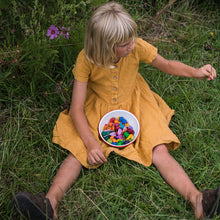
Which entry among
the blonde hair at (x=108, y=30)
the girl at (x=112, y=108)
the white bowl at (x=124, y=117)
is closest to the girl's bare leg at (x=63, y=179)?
the girl at (x=112, y=108)

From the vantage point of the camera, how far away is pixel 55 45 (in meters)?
2.06

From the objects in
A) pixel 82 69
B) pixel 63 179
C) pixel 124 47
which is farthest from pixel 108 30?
pixel 63 179

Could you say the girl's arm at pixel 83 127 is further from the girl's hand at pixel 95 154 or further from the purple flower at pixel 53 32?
the purple flower at pixel 53 32

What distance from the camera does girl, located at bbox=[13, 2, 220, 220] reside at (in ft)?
5.01

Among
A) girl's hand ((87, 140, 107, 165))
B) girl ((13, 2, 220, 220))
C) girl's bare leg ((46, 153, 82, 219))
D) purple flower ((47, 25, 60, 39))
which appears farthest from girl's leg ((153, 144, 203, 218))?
purple flower ((47, 25, 60, 39))

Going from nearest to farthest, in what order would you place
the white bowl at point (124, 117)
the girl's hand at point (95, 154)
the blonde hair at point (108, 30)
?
the blonde hair at point (108, 30) < the girl's hand at point (95, 154) < the white bowl at point (124, 117)

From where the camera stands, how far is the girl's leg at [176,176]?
163 cm

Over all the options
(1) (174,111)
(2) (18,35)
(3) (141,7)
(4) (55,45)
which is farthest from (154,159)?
(3) (141,7)

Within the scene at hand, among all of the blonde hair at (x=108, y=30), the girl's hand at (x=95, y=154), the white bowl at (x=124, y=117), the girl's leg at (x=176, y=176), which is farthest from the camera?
the white bowl at (x=124, y=117)

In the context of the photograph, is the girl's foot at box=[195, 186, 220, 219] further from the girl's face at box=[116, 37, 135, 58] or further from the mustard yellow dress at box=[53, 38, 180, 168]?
the girl's face at box=[116, 37, 135, 58]

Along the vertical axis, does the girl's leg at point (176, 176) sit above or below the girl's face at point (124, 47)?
below

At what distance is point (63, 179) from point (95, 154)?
243 millimetres

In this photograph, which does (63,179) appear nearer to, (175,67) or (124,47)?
(124,47)

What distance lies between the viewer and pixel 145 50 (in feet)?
6.03
